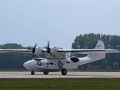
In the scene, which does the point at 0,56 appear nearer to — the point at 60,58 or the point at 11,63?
the point at 11,63

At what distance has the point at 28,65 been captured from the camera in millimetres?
38750

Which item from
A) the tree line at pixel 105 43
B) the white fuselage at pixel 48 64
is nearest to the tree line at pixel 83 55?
the tree line at pixel 105 43

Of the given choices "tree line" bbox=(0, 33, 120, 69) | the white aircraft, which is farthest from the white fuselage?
"tree line" bbox=(0, 33, 120, 69)

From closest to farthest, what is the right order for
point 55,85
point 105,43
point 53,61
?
point 55,85 → point 53,61 → point 105,43

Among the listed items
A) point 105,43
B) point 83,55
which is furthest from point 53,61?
point 105,43

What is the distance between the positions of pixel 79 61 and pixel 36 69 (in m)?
7.73

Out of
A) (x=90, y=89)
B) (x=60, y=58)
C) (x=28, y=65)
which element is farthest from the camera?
(x=60, y=58)

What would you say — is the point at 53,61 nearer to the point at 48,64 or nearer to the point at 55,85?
the point at 48,64

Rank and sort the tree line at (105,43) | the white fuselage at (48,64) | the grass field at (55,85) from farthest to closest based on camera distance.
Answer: the tree line at (105,43), the white fuselage at (48,64), the grass field at (55,85)

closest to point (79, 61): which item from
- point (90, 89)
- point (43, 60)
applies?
point (43, 60)

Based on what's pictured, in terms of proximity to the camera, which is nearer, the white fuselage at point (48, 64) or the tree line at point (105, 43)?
the white fuselage at point (48, 64)

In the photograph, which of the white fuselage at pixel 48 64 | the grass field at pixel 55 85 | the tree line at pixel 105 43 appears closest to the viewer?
the grass field at pixel 55 85

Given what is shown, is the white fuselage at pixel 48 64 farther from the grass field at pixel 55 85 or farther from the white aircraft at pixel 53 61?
the grass field at pixel 55 85

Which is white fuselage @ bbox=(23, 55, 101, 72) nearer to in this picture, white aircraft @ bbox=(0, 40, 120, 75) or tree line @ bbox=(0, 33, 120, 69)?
white aircraft @ bbox=(0, 40, 120, 75)
